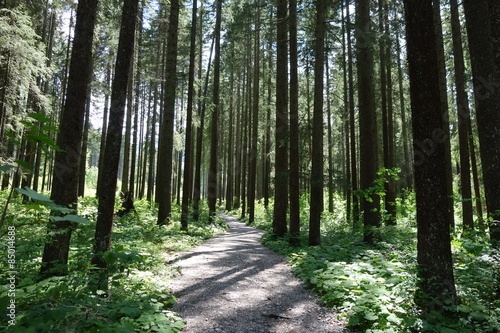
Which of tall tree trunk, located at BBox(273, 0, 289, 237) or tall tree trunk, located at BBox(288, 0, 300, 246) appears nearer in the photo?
tall tree trunk, located at BBox(288, 0, 300, 246)

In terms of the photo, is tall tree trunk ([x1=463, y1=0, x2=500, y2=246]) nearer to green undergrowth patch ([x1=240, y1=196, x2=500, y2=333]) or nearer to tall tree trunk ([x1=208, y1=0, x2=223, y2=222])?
green undergrowth patch ([x1=240, y1=196, x2=500, y2=333])

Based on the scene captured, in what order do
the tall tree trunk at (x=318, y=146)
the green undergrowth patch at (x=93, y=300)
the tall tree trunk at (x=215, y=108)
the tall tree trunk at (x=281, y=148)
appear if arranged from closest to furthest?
the green undergrowth patch at (x=93, y=300), the tall tree trunk at (x=318, y=146), the tall tree trunk at (x=281, y=148), the tall tree trunk at (x=215, y=108)

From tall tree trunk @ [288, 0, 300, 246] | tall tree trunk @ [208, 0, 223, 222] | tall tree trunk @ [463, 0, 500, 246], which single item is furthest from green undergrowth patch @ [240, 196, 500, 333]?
tall tree trunk @ [208, 0, 223, 222]

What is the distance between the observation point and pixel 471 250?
5.46 metres

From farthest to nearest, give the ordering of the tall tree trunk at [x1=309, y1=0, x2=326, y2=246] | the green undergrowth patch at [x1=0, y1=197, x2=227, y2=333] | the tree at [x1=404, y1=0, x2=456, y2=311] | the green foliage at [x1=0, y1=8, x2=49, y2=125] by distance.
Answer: the green foliage at [x1=0, y1=8, x2=49, y2=125] < the tall tree trunk at [x1=309, y1=0, x2=326, y2=246] < the tree at [x1=404, y1=0, x2=456, y2=311] < the green undergrowth patch at [x1=0, y1=197, x2=227, y2=333]

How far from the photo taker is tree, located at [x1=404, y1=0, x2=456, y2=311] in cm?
408

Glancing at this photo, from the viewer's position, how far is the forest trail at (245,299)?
4223 mm

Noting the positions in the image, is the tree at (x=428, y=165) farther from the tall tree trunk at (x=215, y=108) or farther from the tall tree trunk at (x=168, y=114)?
the tall tree trunk at (x=215, y=108)

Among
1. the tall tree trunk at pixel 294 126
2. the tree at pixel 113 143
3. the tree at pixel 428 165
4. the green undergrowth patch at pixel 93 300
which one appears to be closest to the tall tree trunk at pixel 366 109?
the tall tree trunk at pixel 294 126

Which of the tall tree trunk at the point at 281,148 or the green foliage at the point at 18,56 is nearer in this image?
the green foliage at the point at 18,56

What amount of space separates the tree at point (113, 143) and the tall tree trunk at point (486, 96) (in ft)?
24.5

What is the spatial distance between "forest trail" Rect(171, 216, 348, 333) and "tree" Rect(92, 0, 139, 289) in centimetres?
177

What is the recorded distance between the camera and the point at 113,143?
5.54 m

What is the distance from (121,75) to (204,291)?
4604mm
